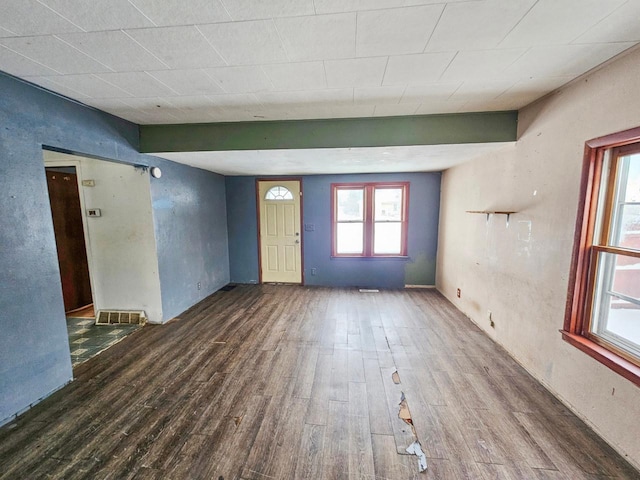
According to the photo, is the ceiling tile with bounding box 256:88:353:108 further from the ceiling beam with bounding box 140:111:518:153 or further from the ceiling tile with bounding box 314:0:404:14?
the ceiling tile with bounding box 314:0:404:14

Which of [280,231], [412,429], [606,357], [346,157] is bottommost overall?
[412,429]

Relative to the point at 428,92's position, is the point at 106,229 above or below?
below

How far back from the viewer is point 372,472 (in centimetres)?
147

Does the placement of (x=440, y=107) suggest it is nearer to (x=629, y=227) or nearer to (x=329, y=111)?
(x=329, y=111)

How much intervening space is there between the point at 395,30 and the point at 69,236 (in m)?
4.79

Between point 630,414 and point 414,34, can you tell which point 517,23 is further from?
point 630,414

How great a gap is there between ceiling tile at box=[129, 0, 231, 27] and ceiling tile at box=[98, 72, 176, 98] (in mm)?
701

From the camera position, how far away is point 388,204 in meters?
4.88

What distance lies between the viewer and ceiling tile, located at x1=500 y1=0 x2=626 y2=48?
123 cm

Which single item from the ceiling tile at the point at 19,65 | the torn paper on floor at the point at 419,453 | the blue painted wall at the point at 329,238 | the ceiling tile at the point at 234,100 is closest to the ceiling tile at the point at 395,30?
the ceiling tile at the point at 234,100

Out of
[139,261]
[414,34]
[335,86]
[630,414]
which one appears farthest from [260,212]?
[630,414]

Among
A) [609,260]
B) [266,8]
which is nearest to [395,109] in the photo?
[266,8]

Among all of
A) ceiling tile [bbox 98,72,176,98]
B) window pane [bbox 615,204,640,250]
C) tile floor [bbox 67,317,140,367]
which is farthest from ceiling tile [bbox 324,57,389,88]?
tile floor [bbox 67,317,140,367]

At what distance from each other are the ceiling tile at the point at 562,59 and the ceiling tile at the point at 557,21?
11 centimetres
